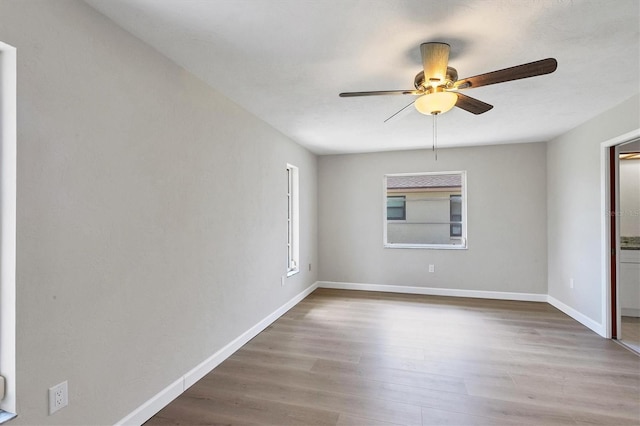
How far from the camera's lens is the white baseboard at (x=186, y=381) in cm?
195

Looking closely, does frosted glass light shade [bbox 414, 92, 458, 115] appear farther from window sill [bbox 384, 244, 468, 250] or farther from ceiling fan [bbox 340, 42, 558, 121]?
window sill [bbox 384, 244, 468, 250]

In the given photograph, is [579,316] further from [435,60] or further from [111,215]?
[111,215]

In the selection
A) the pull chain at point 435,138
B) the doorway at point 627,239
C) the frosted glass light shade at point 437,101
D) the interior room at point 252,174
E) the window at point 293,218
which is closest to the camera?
the interior room at point 252,174

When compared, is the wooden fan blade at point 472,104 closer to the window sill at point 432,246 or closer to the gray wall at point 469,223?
the gray wall at point 469,223

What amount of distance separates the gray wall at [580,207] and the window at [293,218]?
11.6 feet

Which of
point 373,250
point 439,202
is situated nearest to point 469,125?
point 439,202

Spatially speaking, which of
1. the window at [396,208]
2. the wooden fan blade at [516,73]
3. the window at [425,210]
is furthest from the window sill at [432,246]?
the wooden fan blade at [516,73]

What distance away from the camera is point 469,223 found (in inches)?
196

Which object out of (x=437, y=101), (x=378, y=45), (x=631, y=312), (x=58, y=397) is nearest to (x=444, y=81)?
(x=437, y=101)

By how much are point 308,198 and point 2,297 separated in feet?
13.3

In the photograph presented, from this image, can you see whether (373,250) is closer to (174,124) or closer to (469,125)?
(469,125)

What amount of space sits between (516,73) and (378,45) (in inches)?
31.7

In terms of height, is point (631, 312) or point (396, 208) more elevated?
point (396, 208)

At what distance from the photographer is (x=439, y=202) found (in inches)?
209
